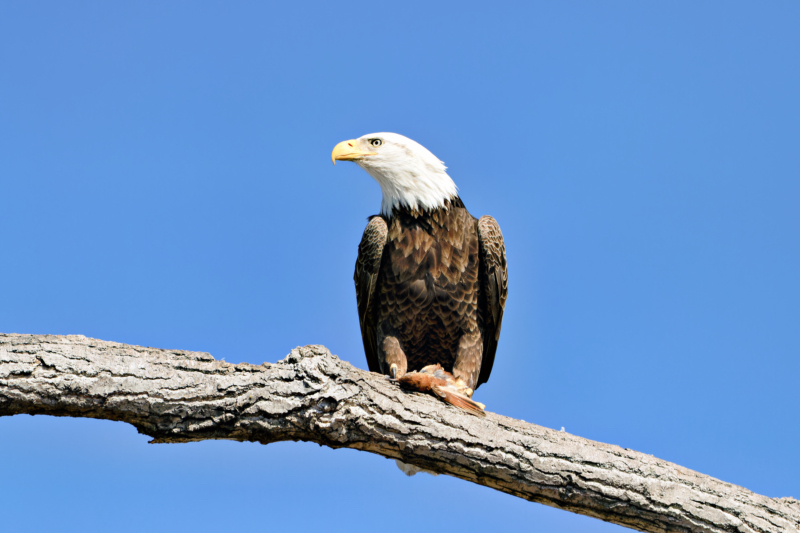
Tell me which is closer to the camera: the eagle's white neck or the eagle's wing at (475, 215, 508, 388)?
the eagle's wing at (475, 215, 508, 388)

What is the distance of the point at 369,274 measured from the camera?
6301mm

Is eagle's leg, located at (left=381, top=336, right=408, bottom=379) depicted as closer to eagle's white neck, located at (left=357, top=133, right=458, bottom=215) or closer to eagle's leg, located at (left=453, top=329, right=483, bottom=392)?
eagle's leg, located at (left=453, top=329, right=483, bottom=392)

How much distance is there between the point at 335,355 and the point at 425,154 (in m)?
3.10

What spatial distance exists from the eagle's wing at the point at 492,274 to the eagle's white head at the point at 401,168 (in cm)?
53

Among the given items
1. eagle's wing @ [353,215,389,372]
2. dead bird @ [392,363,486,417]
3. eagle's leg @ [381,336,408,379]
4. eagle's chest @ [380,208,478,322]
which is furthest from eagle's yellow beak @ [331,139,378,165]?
dead bird @ [392,363,486,417]

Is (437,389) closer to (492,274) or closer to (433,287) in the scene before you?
(433,287)

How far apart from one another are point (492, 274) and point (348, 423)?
2662mm

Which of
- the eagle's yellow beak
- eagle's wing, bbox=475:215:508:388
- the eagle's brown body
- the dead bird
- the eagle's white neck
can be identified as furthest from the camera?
the eagle's yellow beak

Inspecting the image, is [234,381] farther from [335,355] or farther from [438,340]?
[438,340]

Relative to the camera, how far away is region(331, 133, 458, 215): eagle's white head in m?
6.44

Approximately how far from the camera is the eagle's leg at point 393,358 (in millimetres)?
5985

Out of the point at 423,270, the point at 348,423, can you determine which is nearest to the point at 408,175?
the point at 423,270

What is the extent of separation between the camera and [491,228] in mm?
6379

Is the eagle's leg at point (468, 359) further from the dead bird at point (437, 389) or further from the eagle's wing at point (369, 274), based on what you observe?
the dead bird at point (437, 389)
